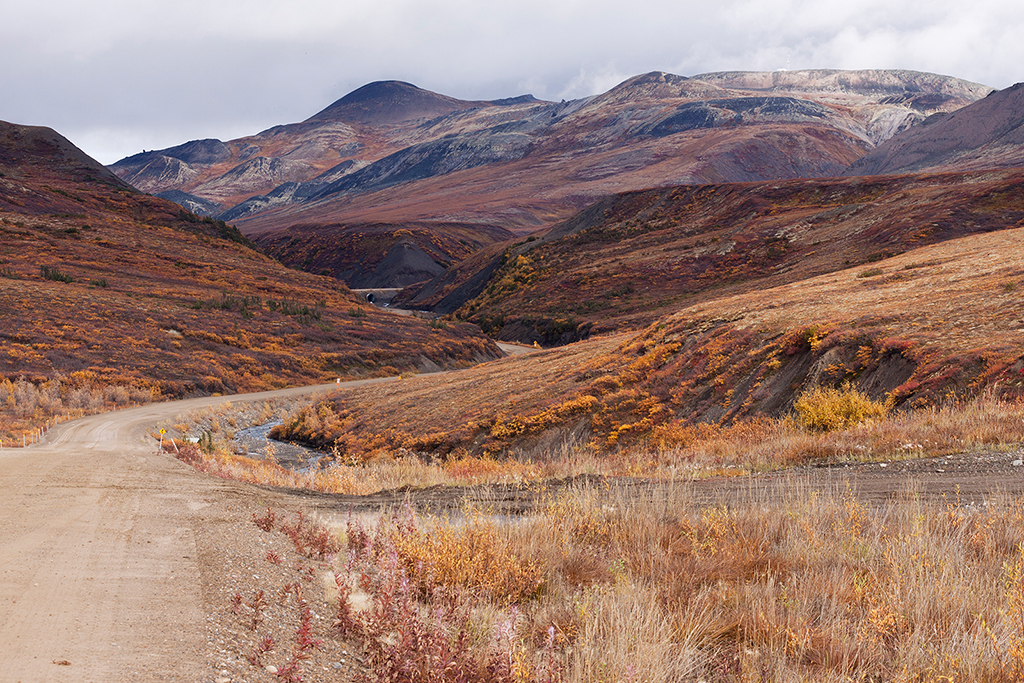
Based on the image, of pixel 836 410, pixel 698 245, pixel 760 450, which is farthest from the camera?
pixel 698 245

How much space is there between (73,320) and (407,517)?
43860 mm

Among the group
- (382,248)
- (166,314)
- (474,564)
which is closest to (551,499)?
(474,564)

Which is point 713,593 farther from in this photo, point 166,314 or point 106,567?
point 166,314

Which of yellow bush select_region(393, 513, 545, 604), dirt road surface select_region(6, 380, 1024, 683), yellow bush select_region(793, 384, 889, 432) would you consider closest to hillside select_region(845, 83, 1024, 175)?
yellow bush select_region(793, 384, 889, 432)

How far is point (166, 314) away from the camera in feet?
152

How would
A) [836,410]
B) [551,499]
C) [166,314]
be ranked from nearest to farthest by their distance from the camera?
[551,499] → [836,410] → [166,314]

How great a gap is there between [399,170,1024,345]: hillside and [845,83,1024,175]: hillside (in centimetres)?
5203

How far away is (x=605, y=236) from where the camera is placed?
8750cm

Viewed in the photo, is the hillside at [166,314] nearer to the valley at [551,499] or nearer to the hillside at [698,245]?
the valley at [551,499]

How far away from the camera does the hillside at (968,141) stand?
108m

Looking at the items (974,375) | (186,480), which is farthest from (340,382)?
(974,375)

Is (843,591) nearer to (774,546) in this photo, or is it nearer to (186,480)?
(774,546)

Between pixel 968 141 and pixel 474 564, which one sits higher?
pixel 968 141

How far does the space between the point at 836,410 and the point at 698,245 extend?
63.8 metres
